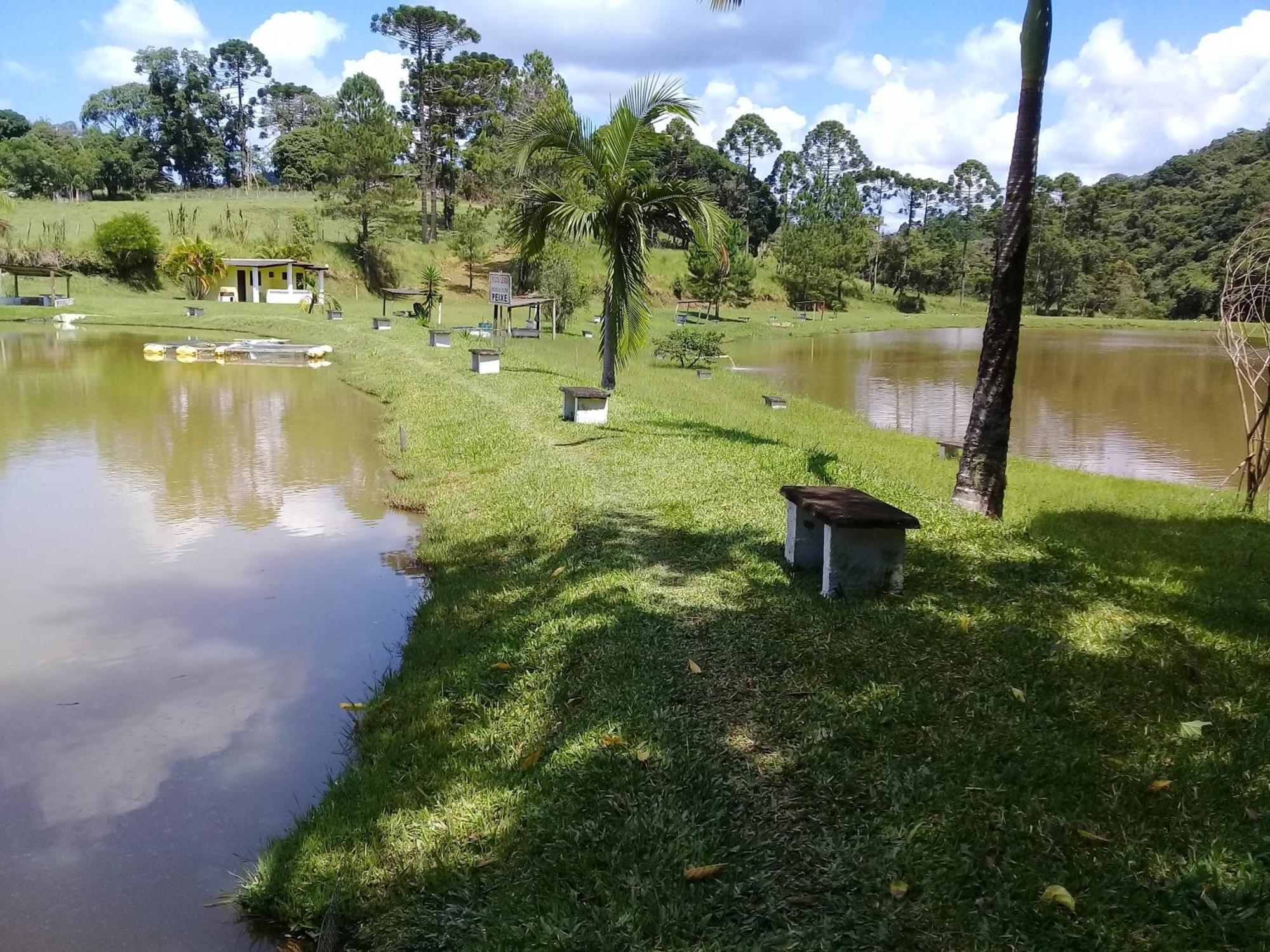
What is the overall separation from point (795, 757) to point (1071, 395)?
2411 centimetres

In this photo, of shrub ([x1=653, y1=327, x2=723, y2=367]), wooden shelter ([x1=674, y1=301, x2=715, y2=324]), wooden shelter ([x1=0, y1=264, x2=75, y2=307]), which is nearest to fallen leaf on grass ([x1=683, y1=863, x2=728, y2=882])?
shrub ([x1=653, y1=327, x2=723, y2=367])

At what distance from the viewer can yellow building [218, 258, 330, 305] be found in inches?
1795

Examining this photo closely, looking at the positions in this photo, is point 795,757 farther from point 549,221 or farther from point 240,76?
point 240,76

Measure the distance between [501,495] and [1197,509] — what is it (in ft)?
27.3

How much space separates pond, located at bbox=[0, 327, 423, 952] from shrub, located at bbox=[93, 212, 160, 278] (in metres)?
38.1

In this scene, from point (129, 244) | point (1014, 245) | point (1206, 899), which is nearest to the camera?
point (1206, 899)

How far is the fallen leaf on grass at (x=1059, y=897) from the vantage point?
9.68ft

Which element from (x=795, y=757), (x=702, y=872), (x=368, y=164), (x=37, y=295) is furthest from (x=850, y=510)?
(x=368, y=164)

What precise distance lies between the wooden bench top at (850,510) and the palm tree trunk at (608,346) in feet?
32.5

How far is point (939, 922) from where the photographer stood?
9.71ft

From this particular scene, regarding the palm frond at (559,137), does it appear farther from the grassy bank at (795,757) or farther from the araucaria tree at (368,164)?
the araucaria tree at (368,164)

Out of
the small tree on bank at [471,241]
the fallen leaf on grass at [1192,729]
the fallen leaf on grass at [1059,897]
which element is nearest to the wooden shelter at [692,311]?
the small tree on bank at [471,241]

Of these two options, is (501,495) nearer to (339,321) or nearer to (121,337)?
(121,337)

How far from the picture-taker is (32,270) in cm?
4097
